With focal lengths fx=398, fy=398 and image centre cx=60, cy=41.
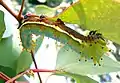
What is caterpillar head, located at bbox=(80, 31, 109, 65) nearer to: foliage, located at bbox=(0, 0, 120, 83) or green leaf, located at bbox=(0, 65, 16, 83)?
foliage, located at bbox=(0, 0, 120, 83)

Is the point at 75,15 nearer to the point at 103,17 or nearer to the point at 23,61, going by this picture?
the point at 103,17

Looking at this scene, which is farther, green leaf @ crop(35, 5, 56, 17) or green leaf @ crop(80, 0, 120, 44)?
green leaf @ crop(35, 5, 56, 17)

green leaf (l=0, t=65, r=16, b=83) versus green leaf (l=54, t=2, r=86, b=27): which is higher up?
green leaf (l=54, t=2, r=86, b=27)

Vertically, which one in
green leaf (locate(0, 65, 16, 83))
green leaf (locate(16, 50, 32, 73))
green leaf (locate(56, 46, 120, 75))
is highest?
green leaf (locate(56, 46, 120, 75))

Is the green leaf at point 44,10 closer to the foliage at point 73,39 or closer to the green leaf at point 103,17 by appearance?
the foliage at point 73,39

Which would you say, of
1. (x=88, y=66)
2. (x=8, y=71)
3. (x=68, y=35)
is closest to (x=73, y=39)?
(x=68, y=35)

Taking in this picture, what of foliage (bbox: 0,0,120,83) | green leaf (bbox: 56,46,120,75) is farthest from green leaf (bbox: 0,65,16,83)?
green leaf (bbox: 56,46,120,75)
